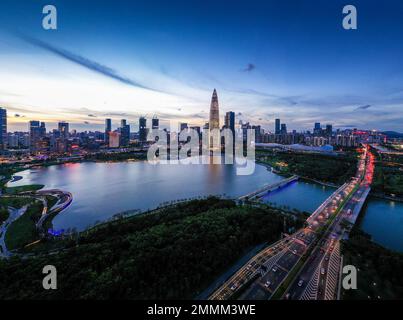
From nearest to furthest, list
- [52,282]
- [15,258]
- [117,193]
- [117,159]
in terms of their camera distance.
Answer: [52,282], [15,258], [117,193], [117,159]

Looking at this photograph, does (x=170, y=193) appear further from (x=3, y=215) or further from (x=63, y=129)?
(x=63, y=129)

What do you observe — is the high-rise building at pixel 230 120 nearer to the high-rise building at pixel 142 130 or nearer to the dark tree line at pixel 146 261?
the high-rise building at pixel 142 130

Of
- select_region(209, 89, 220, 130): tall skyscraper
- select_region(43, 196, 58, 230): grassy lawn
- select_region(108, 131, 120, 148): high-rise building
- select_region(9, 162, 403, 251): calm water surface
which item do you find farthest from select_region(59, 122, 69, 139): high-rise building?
select_region(43, 196, 58, 230): grassy lawn

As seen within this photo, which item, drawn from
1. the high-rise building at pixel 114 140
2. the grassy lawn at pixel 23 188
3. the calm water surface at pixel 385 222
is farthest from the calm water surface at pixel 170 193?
the high-rise building at pixel 114 140
